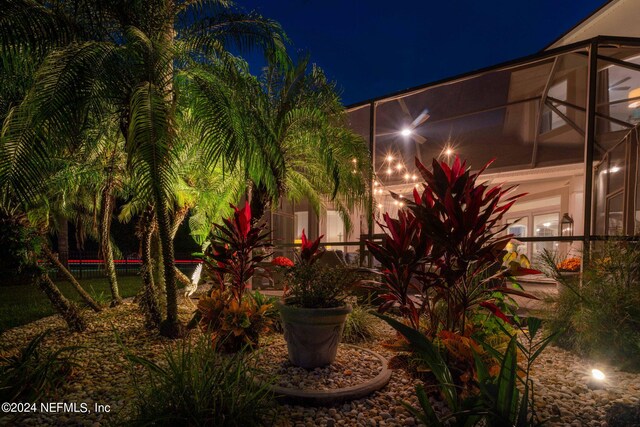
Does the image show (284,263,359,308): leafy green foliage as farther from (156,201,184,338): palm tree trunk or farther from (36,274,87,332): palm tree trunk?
(36,274,87,332): palm tree trunk

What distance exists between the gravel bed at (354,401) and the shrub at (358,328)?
6.2 inches

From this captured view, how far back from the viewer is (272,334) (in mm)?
4219

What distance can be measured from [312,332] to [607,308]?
2.84 m

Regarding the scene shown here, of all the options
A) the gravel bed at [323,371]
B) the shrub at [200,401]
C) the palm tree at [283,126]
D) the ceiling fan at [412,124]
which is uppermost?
the ceiling fan at [412,124]

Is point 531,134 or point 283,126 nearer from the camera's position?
point 283,126

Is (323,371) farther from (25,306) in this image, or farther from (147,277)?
(25,306)

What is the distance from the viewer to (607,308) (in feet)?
11.2

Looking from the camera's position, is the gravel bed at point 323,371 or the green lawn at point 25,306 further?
the green lawn at point 25,306

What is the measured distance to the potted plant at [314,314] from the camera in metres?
2.89

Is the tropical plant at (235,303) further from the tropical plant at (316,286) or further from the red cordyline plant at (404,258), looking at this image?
the red cordyline plant at (404,258)

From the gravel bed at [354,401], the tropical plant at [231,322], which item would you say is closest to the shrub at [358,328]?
the gravel bed at [354,401]

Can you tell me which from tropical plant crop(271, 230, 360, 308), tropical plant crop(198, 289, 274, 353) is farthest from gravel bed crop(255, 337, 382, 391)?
tropical plant crop(271, 230, 360, 308)

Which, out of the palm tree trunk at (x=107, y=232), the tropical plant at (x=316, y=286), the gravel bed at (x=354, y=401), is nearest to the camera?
the gravel bed at (x=354, y=401)

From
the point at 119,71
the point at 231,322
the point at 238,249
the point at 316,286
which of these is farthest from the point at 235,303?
Result: the point at 119,71
